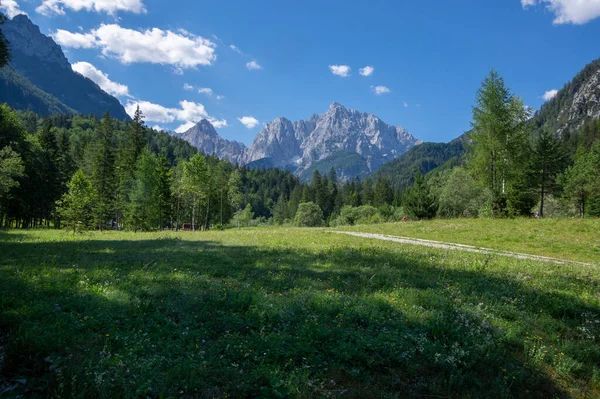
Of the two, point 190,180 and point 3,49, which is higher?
point 3,49

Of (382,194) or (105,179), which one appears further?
(382,194)

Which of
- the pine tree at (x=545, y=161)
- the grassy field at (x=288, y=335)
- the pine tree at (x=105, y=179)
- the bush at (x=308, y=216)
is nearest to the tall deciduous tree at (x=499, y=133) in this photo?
the pine tree at (x=545, y=161)

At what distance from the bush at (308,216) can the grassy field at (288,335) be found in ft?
319

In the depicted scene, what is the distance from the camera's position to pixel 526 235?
77.4ft

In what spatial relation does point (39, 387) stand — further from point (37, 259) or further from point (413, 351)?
point (37, 259)

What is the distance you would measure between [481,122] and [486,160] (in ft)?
15.6

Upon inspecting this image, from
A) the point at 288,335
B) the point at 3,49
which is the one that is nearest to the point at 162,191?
the point at 3,49

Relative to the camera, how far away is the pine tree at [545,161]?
2168 inches

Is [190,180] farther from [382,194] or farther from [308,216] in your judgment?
[382,194]

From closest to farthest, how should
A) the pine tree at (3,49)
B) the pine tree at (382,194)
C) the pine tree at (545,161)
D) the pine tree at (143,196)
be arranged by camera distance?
1. the pine tree at (3,49)
2. the pine tree at (545,161)
3. the pine tree at (143,196)
4. the pine tree at (382,194)

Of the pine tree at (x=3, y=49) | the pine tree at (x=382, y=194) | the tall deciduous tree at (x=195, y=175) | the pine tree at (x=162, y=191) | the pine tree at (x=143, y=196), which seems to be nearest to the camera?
the pine tree at (x=3, y=49)

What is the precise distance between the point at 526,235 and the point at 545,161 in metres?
41.5

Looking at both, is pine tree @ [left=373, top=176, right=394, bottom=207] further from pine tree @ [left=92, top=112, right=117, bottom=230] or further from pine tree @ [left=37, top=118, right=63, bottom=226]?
pine tree @ [left=37, top=118, right=63, bottom=226]

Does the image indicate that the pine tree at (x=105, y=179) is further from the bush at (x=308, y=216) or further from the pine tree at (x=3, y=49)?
the bush at (x=308, y=216)
